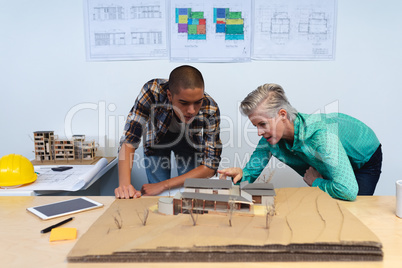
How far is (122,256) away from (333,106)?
216cm

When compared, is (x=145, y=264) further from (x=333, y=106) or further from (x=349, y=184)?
(x=333, y=106)

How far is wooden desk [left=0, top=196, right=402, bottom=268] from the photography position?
74 cm

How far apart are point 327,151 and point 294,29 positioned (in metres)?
1.36

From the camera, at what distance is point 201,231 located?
33.1 inches

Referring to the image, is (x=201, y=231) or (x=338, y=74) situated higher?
(x=338, y=74)

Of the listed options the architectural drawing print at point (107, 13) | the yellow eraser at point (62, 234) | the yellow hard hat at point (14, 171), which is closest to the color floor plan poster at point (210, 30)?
the architectural drawing print at point (107, 13)

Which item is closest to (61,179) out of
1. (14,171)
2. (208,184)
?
(14,171)

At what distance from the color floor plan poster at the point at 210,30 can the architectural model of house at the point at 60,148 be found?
94 centimetres

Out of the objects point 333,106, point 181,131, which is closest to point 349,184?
point 181,131

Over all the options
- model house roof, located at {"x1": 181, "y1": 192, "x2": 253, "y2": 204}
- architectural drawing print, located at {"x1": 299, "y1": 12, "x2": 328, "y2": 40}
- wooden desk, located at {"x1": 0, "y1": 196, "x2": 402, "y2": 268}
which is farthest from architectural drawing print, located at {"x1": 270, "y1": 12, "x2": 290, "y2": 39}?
model house roof, located at {"x1": 181, "y1": 192, "x2": 253, "y2": 204}

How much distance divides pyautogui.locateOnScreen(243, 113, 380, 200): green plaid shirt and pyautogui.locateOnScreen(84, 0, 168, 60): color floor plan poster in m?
1.23

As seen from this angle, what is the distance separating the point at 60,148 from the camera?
2.22 m

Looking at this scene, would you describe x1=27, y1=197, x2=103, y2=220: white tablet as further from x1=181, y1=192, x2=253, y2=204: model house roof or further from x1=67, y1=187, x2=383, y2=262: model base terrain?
x1=181, y1=192, x2=253, y2=204: model house roof

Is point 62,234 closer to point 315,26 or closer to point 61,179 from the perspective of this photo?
point 61,179
